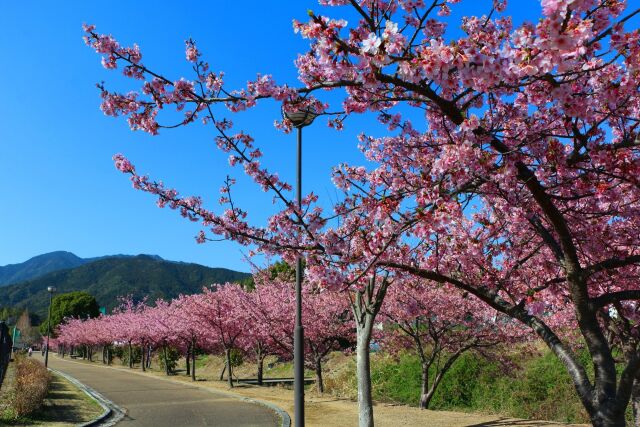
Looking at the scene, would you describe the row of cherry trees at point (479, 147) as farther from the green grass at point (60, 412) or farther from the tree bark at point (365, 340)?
the green grass at point (60, 412)

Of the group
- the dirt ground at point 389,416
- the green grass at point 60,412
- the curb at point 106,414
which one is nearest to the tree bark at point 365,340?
the dirt ground at point 389,416

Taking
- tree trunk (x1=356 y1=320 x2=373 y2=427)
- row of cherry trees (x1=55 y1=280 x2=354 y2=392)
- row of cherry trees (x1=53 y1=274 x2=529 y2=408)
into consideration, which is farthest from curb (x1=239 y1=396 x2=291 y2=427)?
row of cherry trees (x1=53 y1=274 x2=529 y2=408)

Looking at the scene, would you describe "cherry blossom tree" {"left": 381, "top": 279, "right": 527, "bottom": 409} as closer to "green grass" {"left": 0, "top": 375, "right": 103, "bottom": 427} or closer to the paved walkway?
the paved walkway

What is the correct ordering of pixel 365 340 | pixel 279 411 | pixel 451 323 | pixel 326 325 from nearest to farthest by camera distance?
pixel 365 340 → pixel 279 411 → pixel 451 323 → pixel 326 325

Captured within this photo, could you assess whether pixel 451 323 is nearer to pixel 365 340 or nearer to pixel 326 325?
pixel 365 340

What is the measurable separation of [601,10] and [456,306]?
13.3 meters

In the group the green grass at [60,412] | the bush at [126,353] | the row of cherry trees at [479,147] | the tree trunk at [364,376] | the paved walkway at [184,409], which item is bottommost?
the bush at [126,353]

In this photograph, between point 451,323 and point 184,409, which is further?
point 451,323

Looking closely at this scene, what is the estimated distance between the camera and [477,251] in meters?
7.34

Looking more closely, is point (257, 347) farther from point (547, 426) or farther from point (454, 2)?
point (454, 2)

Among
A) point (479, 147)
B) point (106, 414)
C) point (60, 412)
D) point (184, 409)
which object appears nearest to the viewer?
point (479, 147)

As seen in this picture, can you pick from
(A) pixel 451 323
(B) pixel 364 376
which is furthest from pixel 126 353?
(B) pixel 364 376

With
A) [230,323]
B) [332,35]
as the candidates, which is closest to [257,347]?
[230,323]

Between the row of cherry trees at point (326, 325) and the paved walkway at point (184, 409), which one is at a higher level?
the row of cherry trees at point (326, 325)
